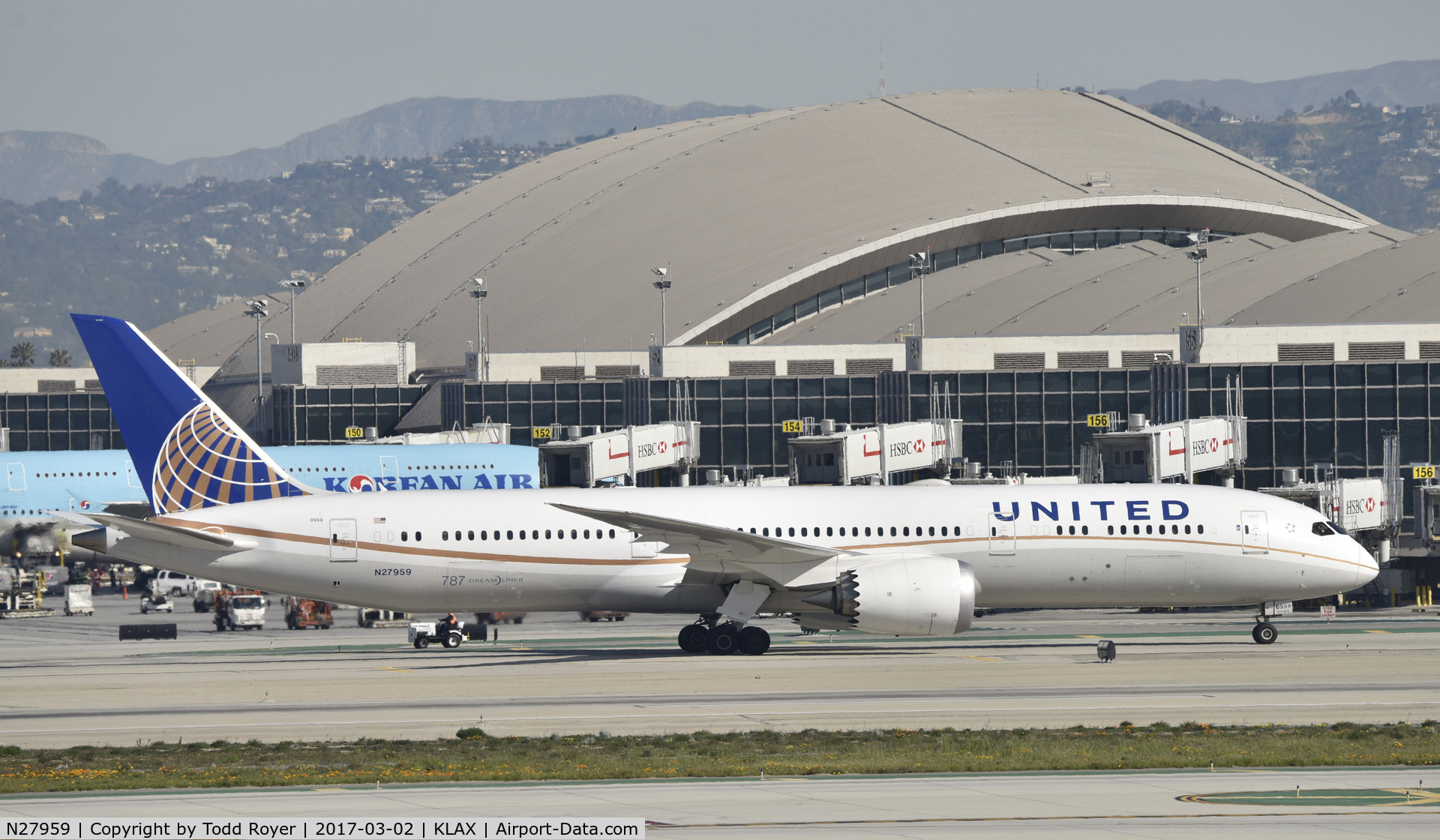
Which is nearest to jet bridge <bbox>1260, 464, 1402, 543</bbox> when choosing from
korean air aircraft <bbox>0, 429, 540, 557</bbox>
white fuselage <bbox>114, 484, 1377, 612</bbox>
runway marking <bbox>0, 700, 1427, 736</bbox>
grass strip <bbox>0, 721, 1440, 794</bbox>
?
white fuselage <bbox>114, 484, 1377, 612</bbox>

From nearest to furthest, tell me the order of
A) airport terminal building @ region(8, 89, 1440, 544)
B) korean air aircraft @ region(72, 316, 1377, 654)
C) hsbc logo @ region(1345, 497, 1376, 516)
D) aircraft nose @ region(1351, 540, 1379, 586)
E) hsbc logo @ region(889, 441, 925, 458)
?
korean air aircraft @ region(72, 316, 1377, 654)
aircraft nose @ region(1351, 540, 1379, 586)
hsbc logo @ region(1345, 497, 1376, 516)
hsbc logo @ region(889, 441, 925, 458)
airport terminal building @ region(8, 89, 1440, 544)

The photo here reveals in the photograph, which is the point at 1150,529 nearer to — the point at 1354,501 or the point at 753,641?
the point at 753,641

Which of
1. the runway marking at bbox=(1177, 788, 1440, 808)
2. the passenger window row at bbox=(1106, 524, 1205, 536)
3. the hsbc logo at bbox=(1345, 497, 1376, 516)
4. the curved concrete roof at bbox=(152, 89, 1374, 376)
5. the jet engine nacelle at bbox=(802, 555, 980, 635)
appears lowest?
the runway marking at bbox=(1177, 788, 1440, 808)

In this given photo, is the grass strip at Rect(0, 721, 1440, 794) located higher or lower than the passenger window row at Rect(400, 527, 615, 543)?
lower

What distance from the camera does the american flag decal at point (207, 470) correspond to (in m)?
44.4

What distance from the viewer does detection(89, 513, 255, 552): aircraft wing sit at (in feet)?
133

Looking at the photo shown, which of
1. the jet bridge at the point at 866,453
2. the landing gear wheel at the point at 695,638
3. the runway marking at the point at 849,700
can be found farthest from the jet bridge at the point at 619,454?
the runway marking at the point at 849,700

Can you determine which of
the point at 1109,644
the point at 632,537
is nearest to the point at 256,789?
the point at 632,537

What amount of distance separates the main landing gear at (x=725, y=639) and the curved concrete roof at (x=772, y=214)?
68221 millimetres

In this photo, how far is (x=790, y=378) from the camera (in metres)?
90.2

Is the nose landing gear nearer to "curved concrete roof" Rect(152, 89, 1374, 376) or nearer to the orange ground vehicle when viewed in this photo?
the orange ground vehicle

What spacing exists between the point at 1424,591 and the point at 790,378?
3564 centimetres

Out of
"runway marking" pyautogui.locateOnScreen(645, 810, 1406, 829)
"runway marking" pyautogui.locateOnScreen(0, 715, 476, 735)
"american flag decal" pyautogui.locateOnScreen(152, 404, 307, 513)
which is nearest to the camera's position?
"runway marking" pyautogui.locateOnScreen(645, 810, 1406, 829)

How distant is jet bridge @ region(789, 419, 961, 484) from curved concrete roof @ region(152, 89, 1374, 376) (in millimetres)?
33440
